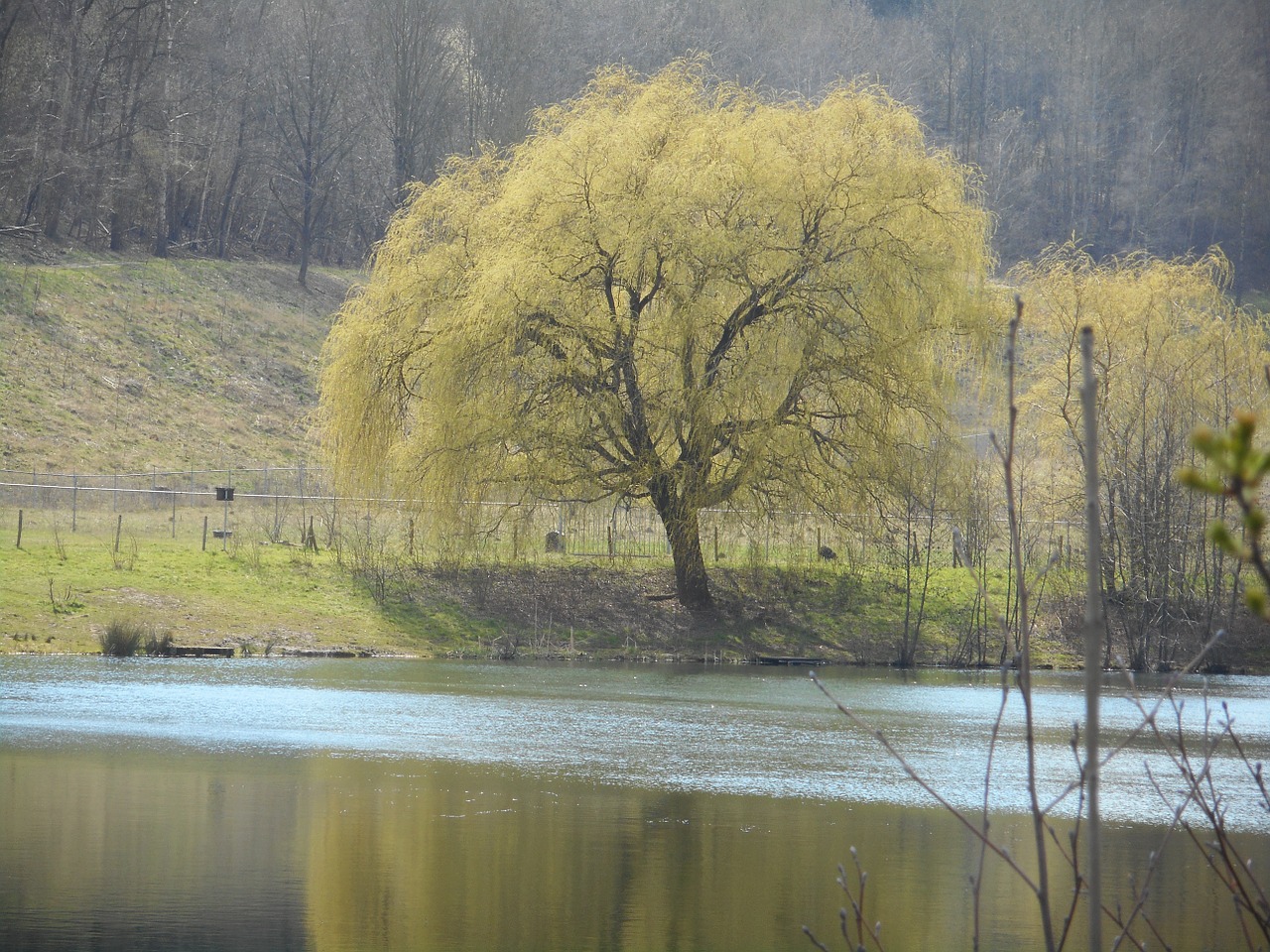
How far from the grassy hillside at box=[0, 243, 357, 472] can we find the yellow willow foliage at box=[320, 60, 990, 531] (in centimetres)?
1649

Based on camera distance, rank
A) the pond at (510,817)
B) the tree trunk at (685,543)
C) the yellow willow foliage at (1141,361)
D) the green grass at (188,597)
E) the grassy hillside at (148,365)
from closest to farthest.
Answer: the pond at (510,817) < the green grass at (188,597) < the tree trunk at (685,543) < the yellow willow foliage at (1141,361) < the grassy hillside at (148,365)

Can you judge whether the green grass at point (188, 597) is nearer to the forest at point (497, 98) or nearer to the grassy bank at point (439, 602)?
the grassy bank at point (439, 602)

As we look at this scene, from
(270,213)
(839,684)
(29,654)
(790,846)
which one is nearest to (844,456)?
(839,684)

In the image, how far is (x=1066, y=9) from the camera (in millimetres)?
93438

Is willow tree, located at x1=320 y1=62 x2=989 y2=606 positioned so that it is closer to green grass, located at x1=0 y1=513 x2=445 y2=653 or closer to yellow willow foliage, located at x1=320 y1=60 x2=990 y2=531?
yellow willow foliage, located at x1=320 y1=60 x2=990 y2=531

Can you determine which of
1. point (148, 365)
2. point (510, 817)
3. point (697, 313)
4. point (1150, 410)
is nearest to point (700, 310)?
point (697, 313)

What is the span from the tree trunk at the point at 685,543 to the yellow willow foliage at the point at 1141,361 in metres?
7.51

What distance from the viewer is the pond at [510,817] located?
31.2ft

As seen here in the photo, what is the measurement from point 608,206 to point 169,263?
33.9 meters

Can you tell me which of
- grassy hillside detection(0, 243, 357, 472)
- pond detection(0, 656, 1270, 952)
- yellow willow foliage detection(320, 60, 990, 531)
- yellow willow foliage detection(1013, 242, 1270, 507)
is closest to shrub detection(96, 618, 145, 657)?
pond detection(0, 656, 1270, 952)

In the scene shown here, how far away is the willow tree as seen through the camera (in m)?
28.8

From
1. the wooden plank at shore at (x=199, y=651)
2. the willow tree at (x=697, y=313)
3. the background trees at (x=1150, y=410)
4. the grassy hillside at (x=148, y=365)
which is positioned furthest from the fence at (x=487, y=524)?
the wooden plank at shore at (x=199, y=651)

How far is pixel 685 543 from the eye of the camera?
100 ft

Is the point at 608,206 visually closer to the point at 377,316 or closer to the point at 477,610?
the point at 377,316
